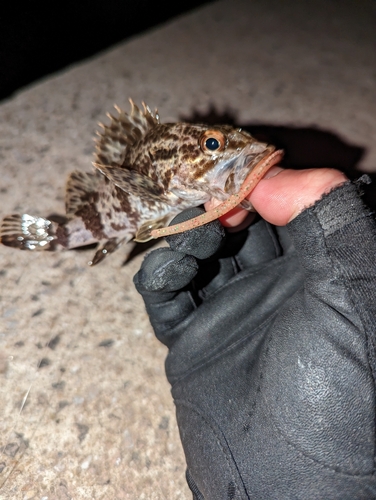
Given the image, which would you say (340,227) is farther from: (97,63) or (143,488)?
(97,63)

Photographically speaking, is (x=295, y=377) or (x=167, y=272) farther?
(x=167, y=272)

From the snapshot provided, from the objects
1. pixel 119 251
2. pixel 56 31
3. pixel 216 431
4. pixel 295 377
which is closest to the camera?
pixel 295 377

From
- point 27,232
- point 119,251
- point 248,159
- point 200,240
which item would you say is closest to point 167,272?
point 200,240

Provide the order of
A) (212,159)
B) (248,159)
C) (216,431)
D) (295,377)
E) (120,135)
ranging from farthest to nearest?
(120,135) → (212,159) → (248,159) → (216,431) → (295,377)

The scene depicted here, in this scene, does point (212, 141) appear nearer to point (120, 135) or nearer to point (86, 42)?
point (120, 135)

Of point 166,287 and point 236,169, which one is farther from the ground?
point 236,169

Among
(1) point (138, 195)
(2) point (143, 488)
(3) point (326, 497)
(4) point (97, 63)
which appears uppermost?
(4) point (97, 63)

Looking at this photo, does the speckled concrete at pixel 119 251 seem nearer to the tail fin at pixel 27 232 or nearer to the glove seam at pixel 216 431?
the tail fin at pixel 27 232

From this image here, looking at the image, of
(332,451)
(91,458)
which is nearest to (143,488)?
(91,458)
